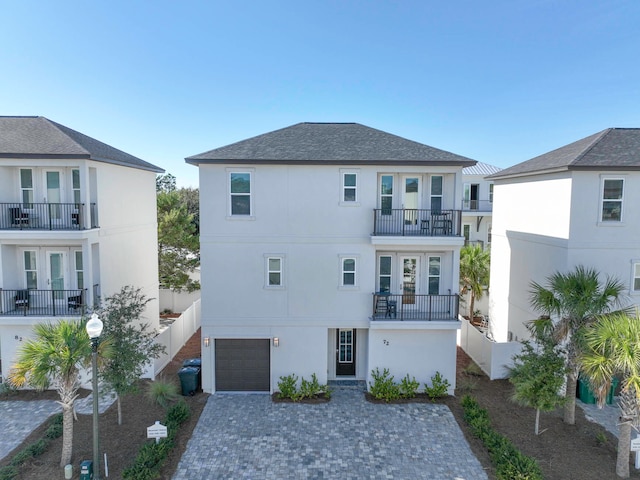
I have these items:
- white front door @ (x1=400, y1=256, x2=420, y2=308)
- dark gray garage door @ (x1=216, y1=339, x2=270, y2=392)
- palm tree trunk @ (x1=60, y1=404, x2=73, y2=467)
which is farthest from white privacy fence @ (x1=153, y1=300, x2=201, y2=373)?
white front door @ (x1=400, y1=256, x2=420, y2=308)

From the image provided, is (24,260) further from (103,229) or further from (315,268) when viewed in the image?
Answer: (315,268)

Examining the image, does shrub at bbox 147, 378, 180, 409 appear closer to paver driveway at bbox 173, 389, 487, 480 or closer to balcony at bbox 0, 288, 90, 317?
paver driveway at bbox 173, 389, 487, 480

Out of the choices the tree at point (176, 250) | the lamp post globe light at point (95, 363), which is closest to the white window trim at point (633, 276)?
the lamp post globe light at point (95, 363)

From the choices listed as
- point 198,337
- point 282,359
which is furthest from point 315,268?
point 198,337

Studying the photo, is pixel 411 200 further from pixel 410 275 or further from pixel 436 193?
pixel 410 275

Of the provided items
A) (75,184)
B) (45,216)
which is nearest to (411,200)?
(75,184)

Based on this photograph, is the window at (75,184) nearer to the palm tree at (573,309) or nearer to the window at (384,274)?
the window at (384,274)
